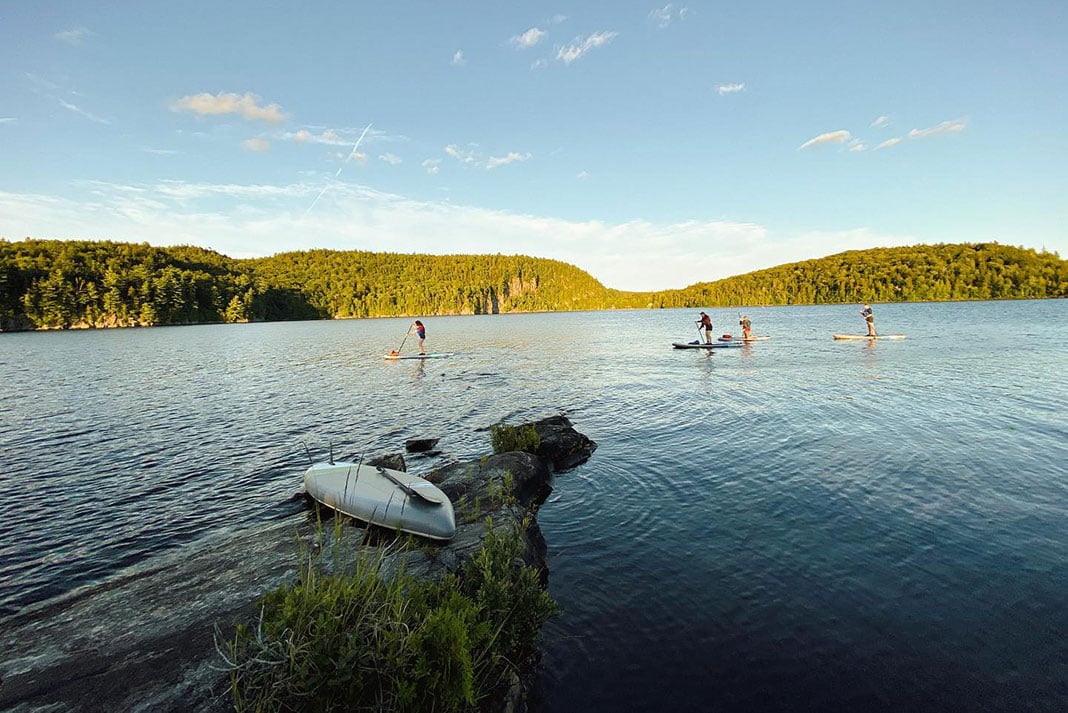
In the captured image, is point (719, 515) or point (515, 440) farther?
point (515, 440)

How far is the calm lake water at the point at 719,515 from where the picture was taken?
672cm

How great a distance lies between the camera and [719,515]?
11531 mm

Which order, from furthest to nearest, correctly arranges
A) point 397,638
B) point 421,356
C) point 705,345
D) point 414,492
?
point 421,356 → point 705,345 → point 414,492 → point 397,638

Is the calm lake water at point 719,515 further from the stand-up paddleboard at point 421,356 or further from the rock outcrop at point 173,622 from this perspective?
the stand-up paddleboard at point 421,356

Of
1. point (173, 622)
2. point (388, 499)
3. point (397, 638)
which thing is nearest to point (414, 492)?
A: point (388, 499)

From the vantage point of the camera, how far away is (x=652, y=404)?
2550cm

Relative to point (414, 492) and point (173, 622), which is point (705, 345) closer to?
point (414, 492)

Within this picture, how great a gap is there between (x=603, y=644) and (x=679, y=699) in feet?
4.53

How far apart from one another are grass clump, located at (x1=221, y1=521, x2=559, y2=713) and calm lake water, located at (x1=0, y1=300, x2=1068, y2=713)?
206 cm

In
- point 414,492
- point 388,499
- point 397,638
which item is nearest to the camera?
point 397,638

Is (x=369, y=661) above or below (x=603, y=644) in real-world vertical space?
above

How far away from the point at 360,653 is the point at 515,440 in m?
11.8

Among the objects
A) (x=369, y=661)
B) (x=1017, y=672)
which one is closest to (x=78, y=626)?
(x=369, y=661)

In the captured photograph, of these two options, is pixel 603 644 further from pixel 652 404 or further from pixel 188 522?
pixel 652 404
